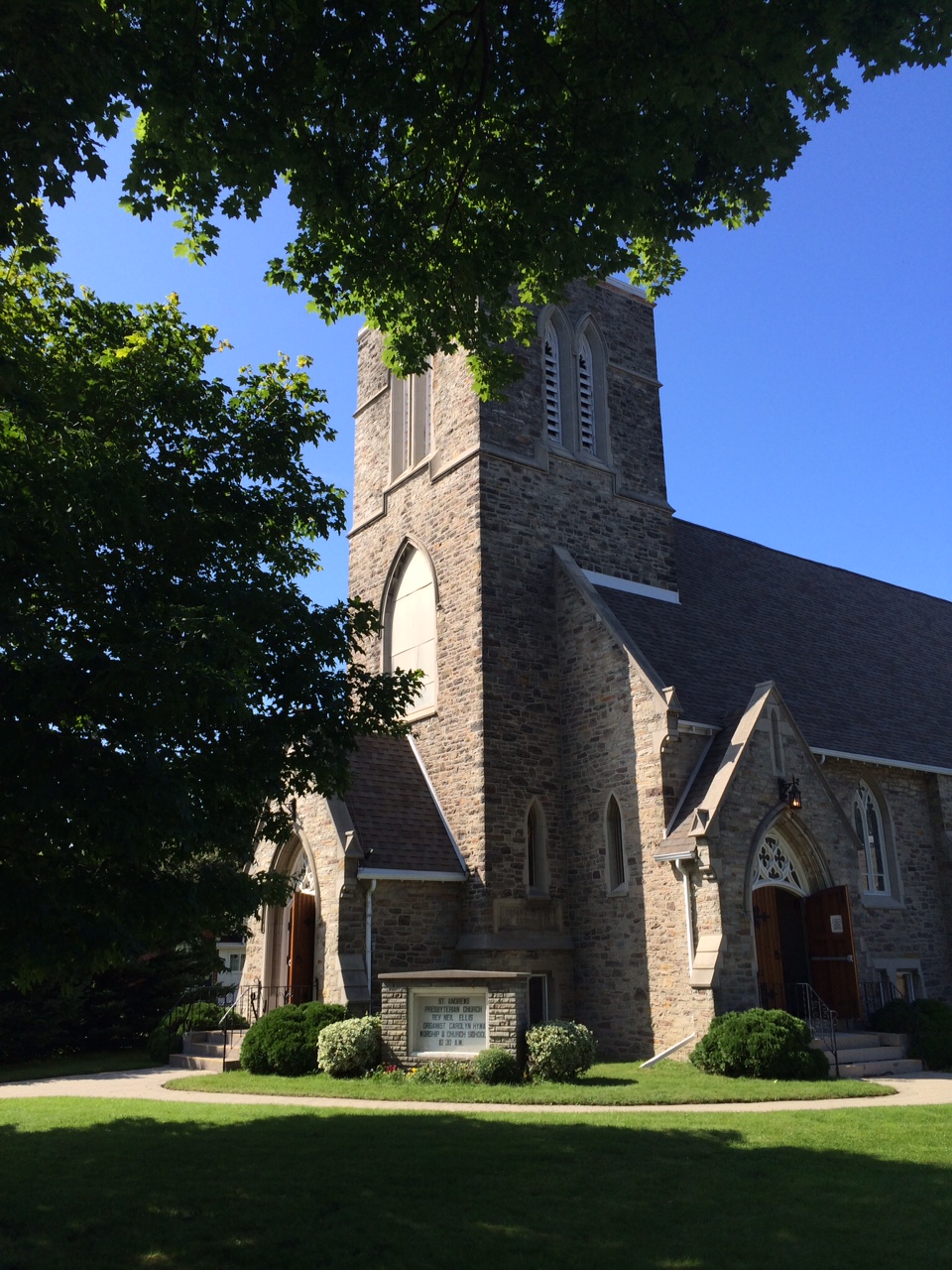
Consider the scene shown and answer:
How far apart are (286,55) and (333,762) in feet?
21.2

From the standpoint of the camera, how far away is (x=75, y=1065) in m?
20.5

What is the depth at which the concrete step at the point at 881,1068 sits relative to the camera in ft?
51.5

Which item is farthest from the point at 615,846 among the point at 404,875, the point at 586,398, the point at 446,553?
the point at 586,398

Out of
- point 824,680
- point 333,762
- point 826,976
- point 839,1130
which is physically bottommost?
point 839,1130

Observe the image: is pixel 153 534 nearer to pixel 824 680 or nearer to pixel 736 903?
pixel 736 903

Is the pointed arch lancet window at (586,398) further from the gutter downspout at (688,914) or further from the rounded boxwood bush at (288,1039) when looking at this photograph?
the rounded boxwood bush at (288,1039)

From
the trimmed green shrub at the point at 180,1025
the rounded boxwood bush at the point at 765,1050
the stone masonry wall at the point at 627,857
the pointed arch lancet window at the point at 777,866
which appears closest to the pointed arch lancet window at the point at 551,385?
the stone masonry wall at the point at 627,857

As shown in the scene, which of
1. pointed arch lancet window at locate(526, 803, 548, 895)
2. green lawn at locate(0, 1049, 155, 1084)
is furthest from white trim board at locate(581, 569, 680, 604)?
green lawn at locate(0, 1049, 155, 1084)

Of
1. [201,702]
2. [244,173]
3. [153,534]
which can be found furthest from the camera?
[153,534]

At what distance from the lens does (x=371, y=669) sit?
2472 centimetres

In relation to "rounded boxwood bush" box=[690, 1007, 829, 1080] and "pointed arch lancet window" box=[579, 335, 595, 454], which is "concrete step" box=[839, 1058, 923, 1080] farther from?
"pointed arch lancet window" box=[579, 335, 595, 454]

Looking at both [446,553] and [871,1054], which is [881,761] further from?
[446,553]

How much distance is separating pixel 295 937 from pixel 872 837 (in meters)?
12.5

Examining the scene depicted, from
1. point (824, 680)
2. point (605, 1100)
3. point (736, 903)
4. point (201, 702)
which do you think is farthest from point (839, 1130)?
point (824, 680)
